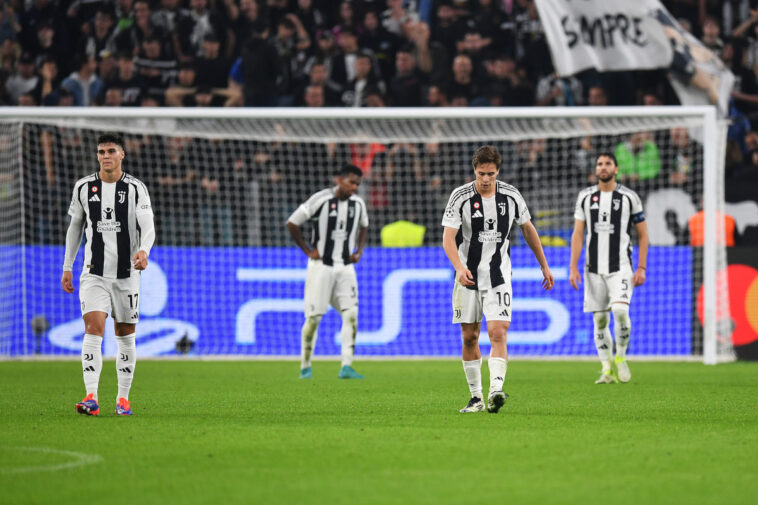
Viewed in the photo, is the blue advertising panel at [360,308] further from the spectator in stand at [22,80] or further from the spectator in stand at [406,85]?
the spectator in stand at [22,80]

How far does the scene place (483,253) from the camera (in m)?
8.57

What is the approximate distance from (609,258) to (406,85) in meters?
7.11

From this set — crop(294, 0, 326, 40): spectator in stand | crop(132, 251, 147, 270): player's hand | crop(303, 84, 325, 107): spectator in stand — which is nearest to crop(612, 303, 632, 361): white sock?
crop(132, 251, 147, 270): player's hand

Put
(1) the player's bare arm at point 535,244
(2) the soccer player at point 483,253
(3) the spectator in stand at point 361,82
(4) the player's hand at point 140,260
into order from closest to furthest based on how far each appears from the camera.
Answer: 1. (4) the player's hand at point 140,260
2. (2) the soccer player at point 483,253
3. (1) the player's bare arm at point 535,244
4. (3) the spectator in stand at point 361,82

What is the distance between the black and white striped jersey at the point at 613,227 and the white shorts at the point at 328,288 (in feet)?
8.91

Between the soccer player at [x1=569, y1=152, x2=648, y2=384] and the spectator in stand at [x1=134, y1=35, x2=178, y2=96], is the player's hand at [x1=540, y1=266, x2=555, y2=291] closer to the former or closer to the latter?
the soccer player at [x1=569, y1=152, x2=648, y2=384]

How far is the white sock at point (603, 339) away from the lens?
1198 cm

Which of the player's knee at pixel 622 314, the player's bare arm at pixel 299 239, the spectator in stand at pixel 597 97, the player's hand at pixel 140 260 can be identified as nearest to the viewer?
the player's hand at pixel 140 260

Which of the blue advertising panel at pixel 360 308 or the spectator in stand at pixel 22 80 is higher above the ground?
the spectator in stand at pixel 22 80

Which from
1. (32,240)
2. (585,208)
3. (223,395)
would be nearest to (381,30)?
(32,240)

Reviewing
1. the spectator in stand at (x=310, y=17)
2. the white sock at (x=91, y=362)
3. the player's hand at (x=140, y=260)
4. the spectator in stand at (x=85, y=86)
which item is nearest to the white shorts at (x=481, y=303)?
A: the player's hand at (x=140, y=260)

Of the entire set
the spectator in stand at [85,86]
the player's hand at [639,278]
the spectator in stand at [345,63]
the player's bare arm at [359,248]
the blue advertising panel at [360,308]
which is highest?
the spectator in stand at [345,63]

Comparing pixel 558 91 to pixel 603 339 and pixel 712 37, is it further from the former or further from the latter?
pixel 603 339

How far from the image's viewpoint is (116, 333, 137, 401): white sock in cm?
852
